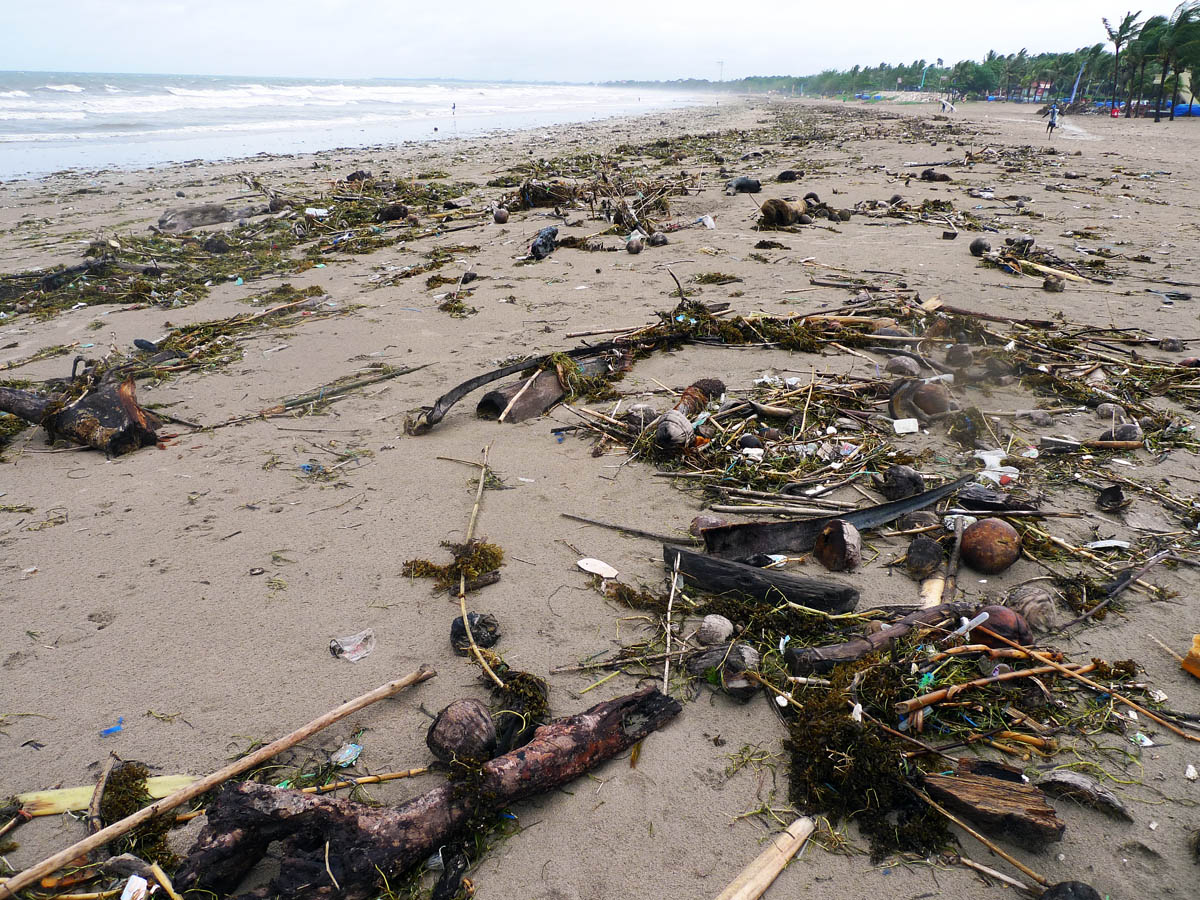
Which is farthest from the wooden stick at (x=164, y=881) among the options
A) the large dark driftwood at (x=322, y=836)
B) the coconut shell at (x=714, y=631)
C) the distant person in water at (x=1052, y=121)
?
the distant person in water at (x=1052, y=121)

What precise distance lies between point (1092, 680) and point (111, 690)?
3.83 metres

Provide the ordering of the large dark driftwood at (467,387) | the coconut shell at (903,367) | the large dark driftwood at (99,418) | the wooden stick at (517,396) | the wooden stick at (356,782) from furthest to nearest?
the coconut shell at (903,367), the wooden stick at (517,396), the large dark driftwood at (467,387), the large dark driftwood at (99,418), the wooden stick at (356,782)

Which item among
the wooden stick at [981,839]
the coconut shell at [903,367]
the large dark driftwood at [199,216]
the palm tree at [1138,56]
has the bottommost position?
the wooden stick at [981,839]

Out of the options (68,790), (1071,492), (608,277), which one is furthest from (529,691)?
(608,277)

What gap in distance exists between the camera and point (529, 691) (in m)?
2.31

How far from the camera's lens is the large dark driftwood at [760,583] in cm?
262

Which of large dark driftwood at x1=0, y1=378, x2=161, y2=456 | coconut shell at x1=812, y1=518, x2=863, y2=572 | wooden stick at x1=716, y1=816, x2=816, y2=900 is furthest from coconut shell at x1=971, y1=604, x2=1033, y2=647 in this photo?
large dark driftwood at x1=0, y1=378, x2=161, y2=456

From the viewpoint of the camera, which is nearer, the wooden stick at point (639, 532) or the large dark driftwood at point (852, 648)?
the large dark driftwood at point (852, 648)

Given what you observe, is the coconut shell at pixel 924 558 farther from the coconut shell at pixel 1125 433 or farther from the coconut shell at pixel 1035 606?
the coconut shell at pixel 1125 433

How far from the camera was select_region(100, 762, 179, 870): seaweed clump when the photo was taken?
187cm

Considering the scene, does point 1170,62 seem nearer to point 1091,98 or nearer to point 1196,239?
point 1091,98

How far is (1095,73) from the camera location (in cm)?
5656

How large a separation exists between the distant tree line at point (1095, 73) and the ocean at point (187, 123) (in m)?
35.7

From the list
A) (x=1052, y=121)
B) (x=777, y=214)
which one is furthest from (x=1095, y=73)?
(x=777, y=214)
